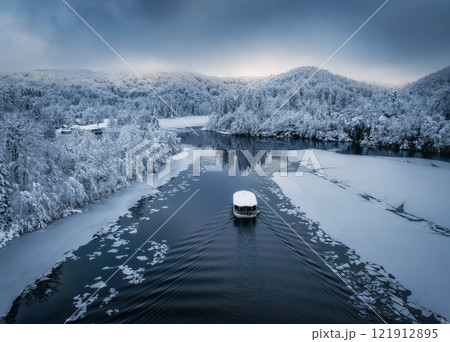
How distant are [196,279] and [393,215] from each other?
638 inches

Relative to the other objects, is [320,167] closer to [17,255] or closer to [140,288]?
[140,288]

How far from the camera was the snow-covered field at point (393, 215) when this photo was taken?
11.7 m

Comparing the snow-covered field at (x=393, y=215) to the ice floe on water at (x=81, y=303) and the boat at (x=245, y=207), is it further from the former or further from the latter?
the ice floe on water at (x=81, y=303)

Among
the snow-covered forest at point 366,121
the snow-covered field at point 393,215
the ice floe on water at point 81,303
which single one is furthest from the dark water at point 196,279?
the snow-covered forest at point 366,121

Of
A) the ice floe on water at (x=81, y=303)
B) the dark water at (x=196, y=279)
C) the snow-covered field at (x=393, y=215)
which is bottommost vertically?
the ice floe on water at (x=81, y=303)

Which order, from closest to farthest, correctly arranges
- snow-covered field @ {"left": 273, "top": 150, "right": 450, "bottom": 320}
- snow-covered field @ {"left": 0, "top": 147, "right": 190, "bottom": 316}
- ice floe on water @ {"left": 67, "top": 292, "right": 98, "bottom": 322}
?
ice floe on water @ {"left": 67, "top": 292, "right": 98, "bottom": 322}, snow-covered field @ {"left": 0, "top": 147, "right": 190, "bottom": 316}, snow-covered field @ {"left": 273, "top": 150, "right": 450, "bottom": 320}

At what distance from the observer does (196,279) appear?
38.6ft

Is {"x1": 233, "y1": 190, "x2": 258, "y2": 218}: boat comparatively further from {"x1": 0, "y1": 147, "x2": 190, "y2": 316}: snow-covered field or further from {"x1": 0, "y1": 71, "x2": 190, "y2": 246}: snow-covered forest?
{"x1": 0, "y1": 71, "x2": 190, "y2": 246}: snow-covered forest

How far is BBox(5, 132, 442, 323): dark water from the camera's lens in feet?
31.5

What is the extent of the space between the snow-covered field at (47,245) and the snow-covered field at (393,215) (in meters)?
16.5

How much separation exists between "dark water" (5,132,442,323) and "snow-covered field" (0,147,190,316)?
24.6 inches

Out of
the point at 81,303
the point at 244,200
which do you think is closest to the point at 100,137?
the point at 244,200

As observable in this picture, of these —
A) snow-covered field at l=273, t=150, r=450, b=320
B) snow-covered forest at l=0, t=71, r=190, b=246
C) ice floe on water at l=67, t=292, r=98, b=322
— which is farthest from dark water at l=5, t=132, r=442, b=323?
snow-covered forest at l=0, t=71, r=190, b=246
